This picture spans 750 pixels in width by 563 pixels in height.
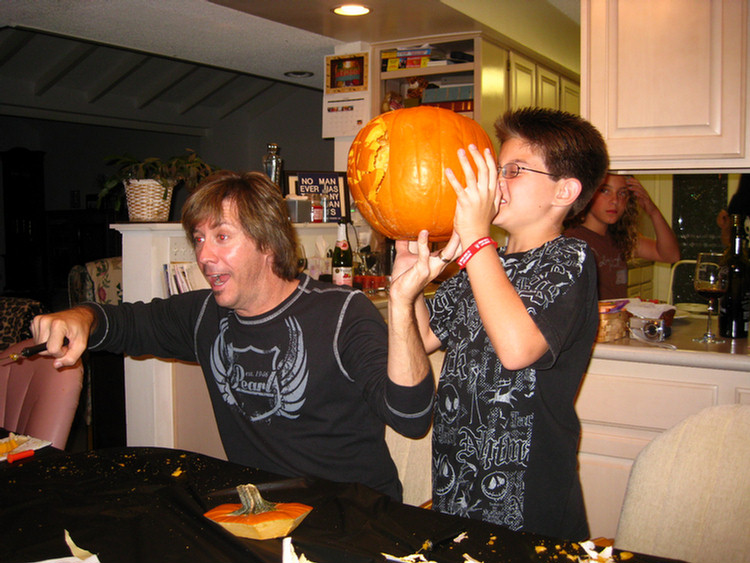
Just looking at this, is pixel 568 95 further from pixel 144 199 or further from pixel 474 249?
pixel 474 249

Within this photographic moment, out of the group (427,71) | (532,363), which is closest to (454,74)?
(427,71)

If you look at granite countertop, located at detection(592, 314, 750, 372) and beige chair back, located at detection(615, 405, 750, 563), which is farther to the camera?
granite countertop, located at detection(592, 314, 750, 372)

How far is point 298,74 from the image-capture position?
522 cm

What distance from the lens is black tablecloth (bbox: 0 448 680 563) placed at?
82 cm

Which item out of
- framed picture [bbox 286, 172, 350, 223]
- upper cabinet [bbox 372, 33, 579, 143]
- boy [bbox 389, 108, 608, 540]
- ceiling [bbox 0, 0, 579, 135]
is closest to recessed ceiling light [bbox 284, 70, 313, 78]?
ceiling [bbox 0, 0, 579, 135]

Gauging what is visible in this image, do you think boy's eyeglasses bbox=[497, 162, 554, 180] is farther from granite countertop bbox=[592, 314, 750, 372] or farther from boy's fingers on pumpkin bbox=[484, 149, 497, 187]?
granite countertop bbox=[592, 314, 750, 372]

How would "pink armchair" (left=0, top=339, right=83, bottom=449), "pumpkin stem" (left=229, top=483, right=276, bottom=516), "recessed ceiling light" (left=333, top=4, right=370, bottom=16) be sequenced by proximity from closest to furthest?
"pumpkin stem" (left=229, top=483, right=276, bottom=516) < "pink armchair" (left=0, top=339, right=83, bottom=449) < "recessed ceiling light" (left=333, top=4, right=370, bottom=16)

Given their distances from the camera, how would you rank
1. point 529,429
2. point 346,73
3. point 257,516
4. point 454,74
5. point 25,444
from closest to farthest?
point 257,516 → point 529,429 → point 25,444 → point 454,74 → point 346,73

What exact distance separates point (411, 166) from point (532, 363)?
1.30 feet

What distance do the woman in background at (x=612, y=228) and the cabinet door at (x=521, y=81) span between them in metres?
1.53

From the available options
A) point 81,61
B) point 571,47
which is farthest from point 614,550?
point 81,61

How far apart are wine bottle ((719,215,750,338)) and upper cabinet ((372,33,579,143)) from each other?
2016 mm

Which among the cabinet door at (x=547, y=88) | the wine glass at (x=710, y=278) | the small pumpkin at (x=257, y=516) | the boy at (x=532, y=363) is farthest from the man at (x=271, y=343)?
the cabinet door at (x=547, y=88)

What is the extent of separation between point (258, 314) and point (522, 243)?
0.60 meters
